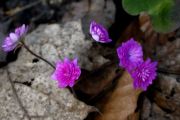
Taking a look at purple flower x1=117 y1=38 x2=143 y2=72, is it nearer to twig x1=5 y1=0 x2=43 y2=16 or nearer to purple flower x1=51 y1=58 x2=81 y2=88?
purple flower x1=51 y1=58 x2=81 y2=88

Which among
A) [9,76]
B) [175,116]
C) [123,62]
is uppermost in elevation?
[123,62]

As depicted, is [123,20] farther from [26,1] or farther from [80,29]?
[26,1]

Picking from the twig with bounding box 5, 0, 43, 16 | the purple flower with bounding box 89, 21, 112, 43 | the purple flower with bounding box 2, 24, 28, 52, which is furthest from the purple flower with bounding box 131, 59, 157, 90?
the twig with bounding box 5, 0, 43, 16

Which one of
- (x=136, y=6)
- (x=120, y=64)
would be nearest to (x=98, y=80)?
(x=120, y=64)

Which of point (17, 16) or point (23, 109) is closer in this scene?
point (23, 109)

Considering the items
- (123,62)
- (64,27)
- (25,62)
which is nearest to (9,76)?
(25,62)

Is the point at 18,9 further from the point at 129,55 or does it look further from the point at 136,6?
the point at 129,55
